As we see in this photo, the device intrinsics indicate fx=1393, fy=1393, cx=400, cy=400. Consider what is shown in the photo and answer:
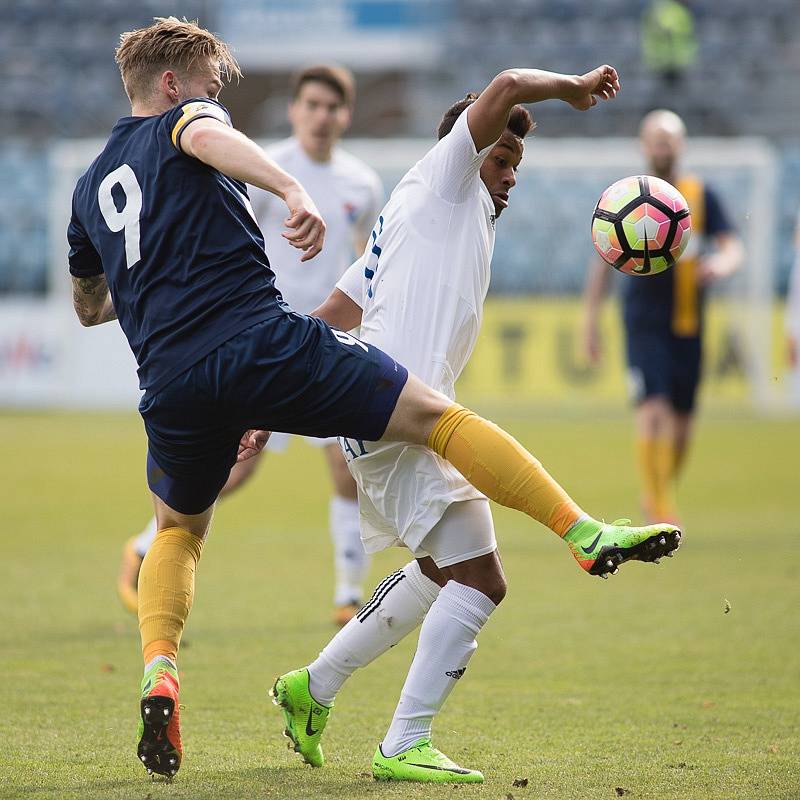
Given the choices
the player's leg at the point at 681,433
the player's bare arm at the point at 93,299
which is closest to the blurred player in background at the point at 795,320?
the player's leg at the point at 681,433

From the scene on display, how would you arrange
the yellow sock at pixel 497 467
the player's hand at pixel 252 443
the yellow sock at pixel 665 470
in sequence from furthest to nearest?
the yellow sock at pixel 665 470 → the player's hand at pixel 252 443 → the yellow sock at pixel 497 467

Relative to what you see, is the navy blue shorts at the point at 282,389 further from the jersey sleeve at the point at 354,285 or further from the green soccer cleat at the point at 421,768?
the green soccer cleat at the point at 421,768

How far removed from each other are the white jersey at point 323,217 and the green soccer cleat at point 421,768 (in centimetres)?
340

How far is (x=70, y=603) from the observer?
6.93 m

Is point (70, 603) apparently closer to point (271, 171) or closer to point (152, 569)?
point (152, 569)

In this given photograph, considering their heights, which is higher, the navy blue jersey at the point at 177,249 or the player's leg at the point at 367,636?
the navy blue jersey at the point at 177,249

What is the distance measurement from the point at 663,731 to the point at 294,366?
1766 millimetres

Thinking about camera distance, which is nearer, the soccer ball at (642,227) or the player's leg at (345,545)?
the soccer ball at (642,227)

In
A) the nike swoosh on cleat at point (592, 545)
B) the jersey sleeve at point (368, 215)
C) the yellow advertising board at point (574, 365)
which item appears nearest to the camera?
the nike swoosh on cleat at point (592, 545)

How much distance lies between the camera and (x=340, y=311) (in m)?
4.36

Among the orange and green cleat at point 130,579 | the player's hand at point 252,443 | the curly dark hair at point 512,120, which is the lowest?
the orange and green cleat at point 130,579

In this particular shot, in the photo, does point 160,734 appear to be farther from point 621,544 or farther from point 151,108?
point 151,108

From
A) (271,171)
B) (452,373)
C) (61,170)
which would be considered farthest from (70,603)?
(61,170)

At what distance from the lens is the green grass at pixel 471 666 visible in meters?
3.88
